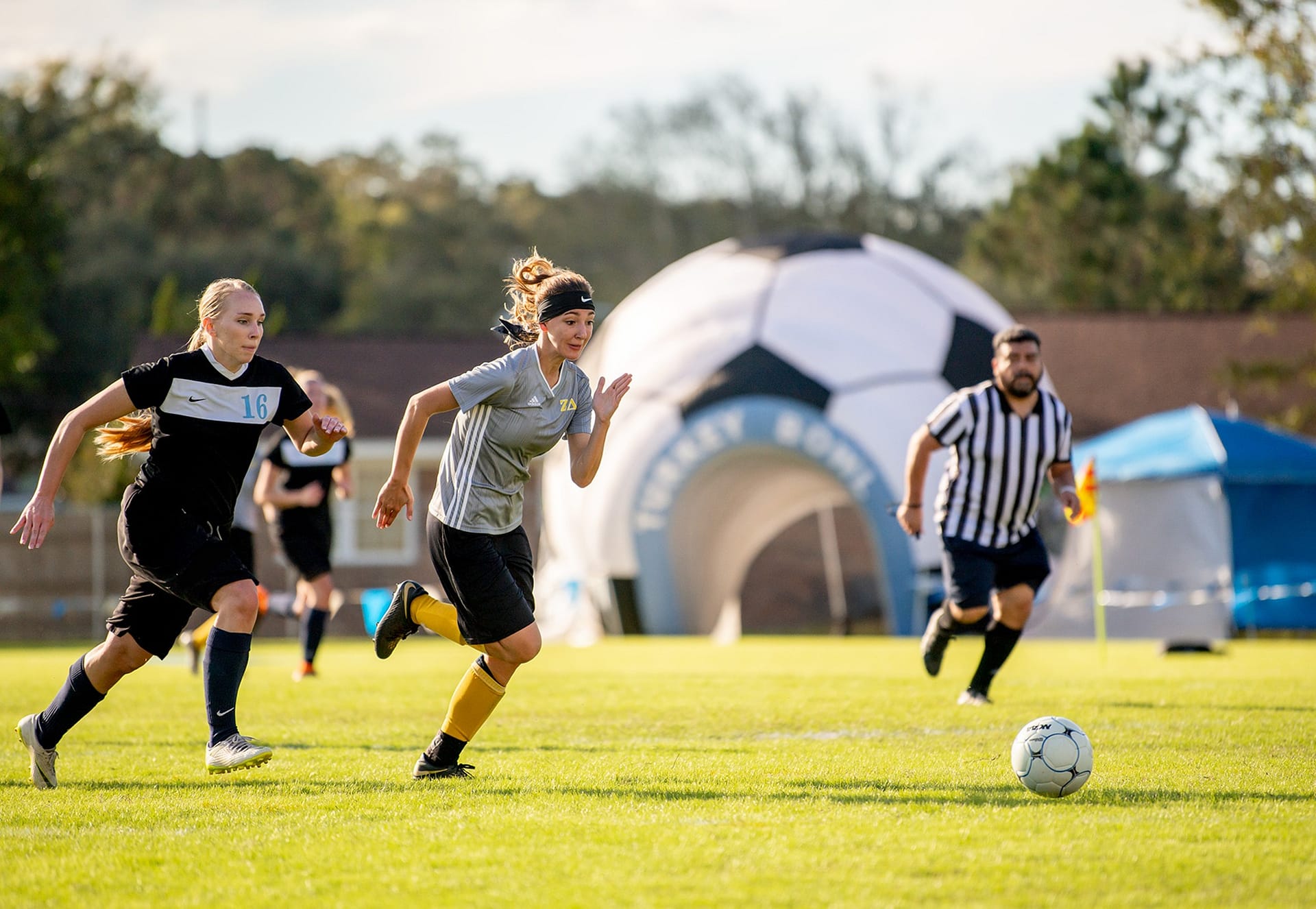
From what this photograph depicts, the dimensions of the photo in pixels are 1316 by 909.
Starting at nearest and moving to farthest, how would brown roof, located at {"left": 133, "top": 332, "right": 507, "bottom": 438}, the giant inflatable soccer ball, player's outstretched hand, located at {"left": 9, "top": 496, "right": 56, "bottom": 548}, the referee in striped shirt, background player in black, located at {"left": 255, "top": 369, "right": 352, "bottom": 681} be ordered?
player's outstretched hand, located at {"left": 9, "top": 496, "right": 56, "bottom": 548}
the referee in striped shirt
background player in black, located at {"left": 255, "top": 369, "right": 352, "bottom": 681}
the giant inflatable soccer ball
brown roof, located at {"left": 133, "top": 332, "right": 507, "bottom": 438}

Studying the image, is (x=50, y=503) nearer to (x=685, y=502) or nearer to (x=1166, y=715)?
(x=1166, y=715)

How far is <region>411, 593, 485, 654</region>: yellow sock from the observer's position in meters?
5.74

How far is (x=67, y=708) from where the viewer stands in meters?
5.50

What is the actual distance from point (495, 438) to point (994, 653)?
3.58m

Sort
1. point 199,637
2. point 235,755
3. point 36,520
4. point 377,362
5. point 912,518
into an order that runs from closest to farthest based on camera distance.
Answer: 1. point 36,520
2. point 235,755
3. point 912,518
4. point 199,637
5. point 377,362

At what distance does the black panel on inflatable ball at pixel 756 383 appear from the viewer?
16.1m

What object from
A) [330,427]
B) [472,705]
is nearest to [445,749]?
[472,705]

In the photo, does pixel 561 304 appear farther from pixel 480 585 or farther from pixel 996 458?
pixel 996 458

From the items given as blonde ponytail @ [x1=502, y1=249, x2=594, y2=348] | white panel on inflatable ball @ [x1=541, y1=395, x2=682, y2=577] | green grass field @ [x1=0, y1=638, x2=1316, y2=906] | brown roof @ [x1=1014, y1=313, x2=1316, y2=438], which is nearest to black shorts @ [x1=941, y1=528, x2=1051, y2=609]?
green grass field @ [x1=0, y1=638, x2=1316, y2=906]

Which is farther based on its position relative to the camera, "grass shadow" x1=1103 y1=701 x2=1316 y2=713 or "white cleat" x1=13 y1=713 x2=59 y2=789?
"grass shadow" x1=1103 y1=701 x2=1316 y2=713

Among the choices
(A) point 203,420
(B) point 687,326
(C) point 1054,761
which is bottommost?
(C) point 1054,761

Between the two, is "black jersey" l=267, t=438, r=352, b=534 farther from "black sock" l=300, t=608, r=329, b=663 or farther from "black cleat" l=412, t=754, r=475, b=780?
"black cleat" l=412, t=754, r=475, b=780

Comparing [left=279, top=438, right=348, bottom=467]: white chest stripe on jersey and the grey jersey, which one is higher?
[left=279, top=438, right=348, bottom=467]: white chest stripe on jersey

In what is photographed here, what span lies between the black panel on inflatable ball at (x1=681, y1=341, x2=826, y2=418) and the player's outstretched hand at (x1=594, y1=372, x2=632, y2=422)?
10605 millimetres
